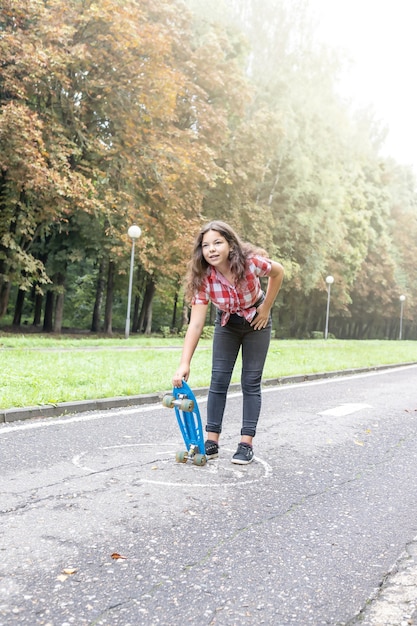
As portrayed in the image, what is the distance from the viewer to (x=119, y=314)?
4544 centimetres

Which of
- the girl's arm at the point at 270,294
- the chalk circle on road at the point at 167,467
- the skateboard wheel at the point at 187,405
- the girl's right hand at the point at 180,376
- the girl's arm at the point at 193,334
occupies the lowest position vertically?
the chalk circle on road at the point at 167,467

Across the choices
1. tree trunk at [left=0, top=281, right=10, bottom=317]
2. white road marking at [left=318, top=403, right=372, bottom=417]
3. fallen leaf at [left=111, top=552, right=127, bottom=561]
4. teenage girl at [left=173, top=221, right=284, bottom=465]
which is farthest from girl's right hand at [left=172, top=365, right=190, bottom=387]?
tree trunk at [left=0, top=281, right=10, bottom=317]

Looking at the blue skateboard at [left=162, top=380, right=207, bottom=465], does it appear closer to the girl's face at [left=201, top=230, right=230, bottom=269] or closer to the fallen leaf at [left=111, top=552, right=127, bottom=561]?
the girl's face at [left=201, top=230, right=230, bottom=269]

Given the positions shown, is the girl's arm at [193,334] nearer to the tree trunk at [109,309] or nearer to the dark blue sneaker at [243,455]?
the dark blue sneaker at [243,455]

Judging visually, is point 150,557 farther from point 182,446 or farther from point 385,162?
point 385,162

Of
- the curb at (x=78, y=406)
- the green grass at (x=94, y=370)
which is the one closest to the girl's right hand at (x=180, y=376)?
the curb at (x=78, y=406)

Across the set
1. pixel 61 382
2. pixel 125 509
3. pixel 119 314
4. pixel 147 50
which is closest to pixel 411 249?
pixel 119 314

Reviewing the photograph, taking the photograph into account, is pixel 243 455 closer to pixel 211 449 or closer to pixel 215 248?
pixel 211 449

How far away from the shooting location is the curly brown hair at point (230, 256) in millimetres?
4688

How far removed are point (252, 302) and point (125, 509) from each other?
5.87 ft

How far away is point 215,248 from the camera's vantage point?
15.3 ft

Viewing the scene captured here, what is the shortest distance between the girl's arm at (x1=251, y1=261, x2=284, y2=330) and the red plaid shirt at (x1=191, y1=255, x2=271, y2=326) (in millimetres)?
39

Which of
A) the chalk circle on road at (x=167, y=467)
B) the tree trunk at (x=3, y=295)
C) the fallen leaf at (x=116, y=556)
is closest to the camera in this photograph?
the fallen leaf at (x=116, y=556)

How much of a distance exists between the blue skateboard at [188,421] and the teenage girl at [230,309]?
95 mm
